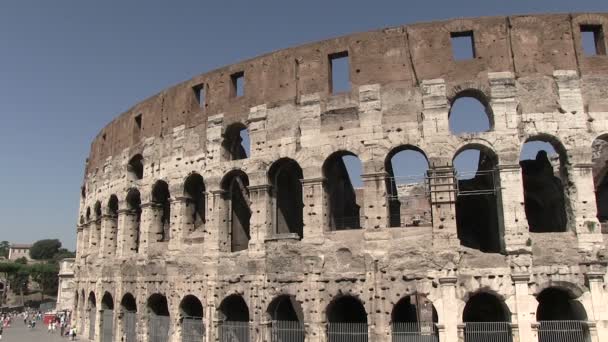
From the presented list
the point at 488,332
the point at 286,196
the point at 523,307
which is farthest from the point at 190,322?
the point at 523,307

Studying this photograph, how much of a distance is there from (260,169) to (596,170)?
10.6 meters

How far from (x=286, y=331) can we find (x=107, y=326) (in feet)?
26.4

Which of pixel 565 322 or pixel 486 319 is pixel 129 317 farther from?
pixel 565 322

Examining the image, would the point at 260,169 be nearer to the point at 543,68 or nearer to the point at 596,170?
the point at 543,68

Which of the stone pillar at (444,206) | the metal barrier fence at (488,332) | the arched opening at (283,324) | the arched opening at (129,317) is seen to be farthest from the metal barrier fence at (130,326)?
the metal barrier fence at (488,332)

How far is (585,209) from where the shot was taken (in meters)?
11.2

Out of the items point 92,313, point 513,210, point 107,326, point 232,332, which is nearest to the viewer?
point 513,210

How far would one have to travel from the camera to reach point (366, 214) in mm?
12109

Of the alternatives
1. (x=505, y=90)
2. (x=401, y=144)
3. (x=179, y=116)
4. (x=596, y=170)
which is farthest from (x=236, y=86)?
(x=596, y=170)

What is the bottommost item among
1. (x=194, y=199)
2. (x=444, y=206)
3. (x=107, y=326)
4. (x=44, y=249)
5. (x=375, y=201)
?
(x=107, y=326)

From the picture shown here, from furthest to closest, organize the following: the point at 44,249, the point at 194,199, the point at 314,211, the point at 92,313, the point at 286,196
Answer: the point at 44,249 → the point at 92,313 → the point at 194,199 → the point at 286,196 → the point at 314,211

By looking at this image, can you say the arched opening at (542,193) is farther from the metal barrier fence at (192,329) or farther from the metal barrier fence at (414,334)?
the metal barrier fence at (192,329)

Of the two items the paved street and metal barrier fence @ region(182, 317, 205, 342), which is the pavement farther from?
metal barrier fence @ region(182, 317, 205, 342)

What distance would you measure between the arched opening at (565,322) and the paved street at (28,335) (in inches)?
683
